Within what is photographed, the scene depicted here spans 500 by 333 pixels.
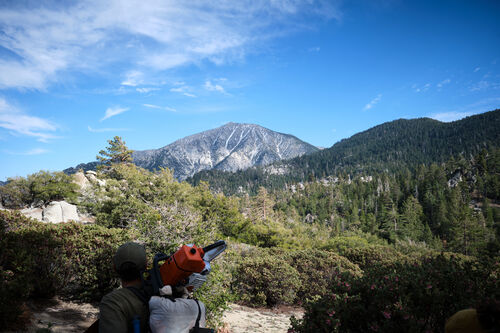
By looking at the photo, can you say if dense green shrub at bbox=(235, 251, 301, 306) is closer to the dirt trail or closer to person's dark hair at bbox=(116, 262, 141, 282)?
the dirt trail

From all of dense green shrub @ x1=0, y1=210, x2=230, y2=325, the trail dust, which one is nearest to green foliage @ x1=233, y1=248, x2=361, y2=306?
the trail dust

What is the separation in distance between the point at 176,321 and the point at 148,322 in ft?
0.86

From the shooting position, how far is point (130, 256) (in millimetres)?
2098

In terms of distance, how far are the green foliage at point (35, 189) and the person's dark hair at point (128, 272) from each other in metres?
28.7

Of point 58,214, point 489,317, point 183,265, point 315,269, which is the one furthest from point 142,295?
point 58,214

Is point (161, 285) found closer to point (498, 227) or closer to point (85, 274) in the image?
point (85, 274)

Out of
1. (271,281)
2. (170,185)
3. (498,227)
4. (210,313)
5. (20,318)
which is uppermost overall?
(170,185)

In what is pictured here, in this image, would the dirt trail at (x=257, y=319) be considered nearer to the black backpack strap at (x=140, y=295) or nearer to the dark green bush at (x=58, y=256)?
the dark green bush at (x=58, y=256)

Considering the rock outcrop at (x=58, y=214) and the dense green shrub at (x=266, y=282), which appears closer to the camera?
the dense green shrub at (x=266, y=282)

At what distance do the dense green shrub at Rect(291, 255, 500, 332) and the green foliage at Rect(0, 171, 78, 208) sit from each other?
2872 centimetres

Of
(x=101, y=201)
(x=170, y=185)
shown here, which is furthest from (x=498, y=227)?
(x=101, y=201)

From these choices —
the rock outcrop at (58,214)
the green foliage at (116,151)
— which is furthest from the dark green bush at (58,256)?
the green foliage at (116,151)

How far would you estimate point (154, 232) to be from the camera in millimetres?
7141

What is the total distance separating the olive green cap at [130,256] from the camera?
2.09 m
